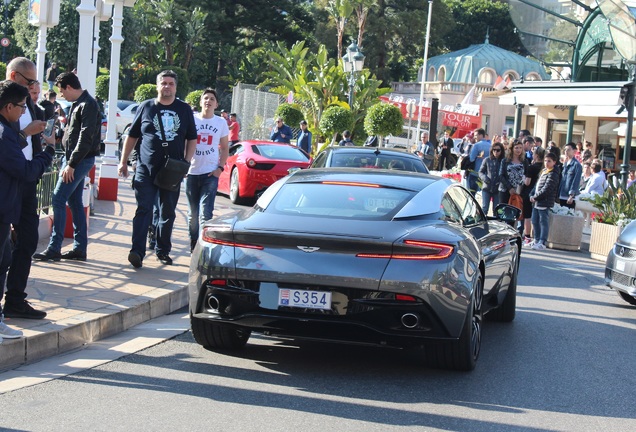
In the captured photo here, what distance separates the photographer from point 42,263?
9.36 m

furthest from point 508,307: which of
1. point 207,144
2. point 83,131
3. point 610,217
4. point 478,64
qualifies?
point 478,64

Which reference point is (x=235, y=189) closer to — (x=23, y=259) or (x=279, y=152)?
(x=279, y=152)

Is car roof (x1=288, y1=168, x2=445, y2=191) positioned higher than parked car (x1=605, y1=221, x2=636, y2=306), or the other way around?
car roof (x1=288, y1=168, x2=445, y2=191)

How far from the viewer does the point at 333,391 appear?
19.4ft

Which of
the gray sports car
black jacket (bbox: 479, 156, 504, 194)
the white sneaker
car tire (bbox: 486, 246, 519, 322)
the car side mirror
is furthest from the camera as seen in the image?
black jacket (bbox: 479, 156, 504, 194)

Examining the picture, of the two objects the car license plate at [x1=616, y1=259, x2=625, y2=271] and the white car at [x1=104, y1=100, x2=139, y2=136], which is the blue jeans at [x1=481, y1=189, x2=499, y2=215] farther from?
the white car at [x1=104, y1=100, x2=139, y2=136]

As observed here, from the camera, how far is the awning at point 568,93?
28.8m

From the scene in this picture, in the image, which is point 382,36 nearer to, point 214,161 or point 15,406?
point 214,161

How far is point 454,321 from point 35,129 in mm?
3169

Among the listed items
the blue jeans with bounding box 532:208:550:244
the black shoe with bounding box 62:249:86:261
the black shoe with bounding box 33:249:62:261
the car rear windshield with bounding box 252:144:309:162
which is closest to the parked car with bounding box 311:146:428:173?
the black shoe with bounding box 62:249:86:261

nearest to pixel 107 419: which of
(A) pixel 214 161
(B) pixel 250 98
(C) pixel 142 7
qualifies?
(A) pixel 214 161

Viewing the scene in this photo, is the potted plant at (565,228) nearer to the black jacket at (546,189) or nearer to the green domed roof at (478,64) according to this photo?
the black jacket at (546,189)

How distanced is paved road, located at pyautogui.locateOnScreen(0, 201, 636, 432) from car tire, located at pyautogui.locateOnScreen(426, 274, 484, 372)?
0.27 feet

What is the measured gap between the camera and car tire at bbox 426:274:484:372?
20.9 ft
